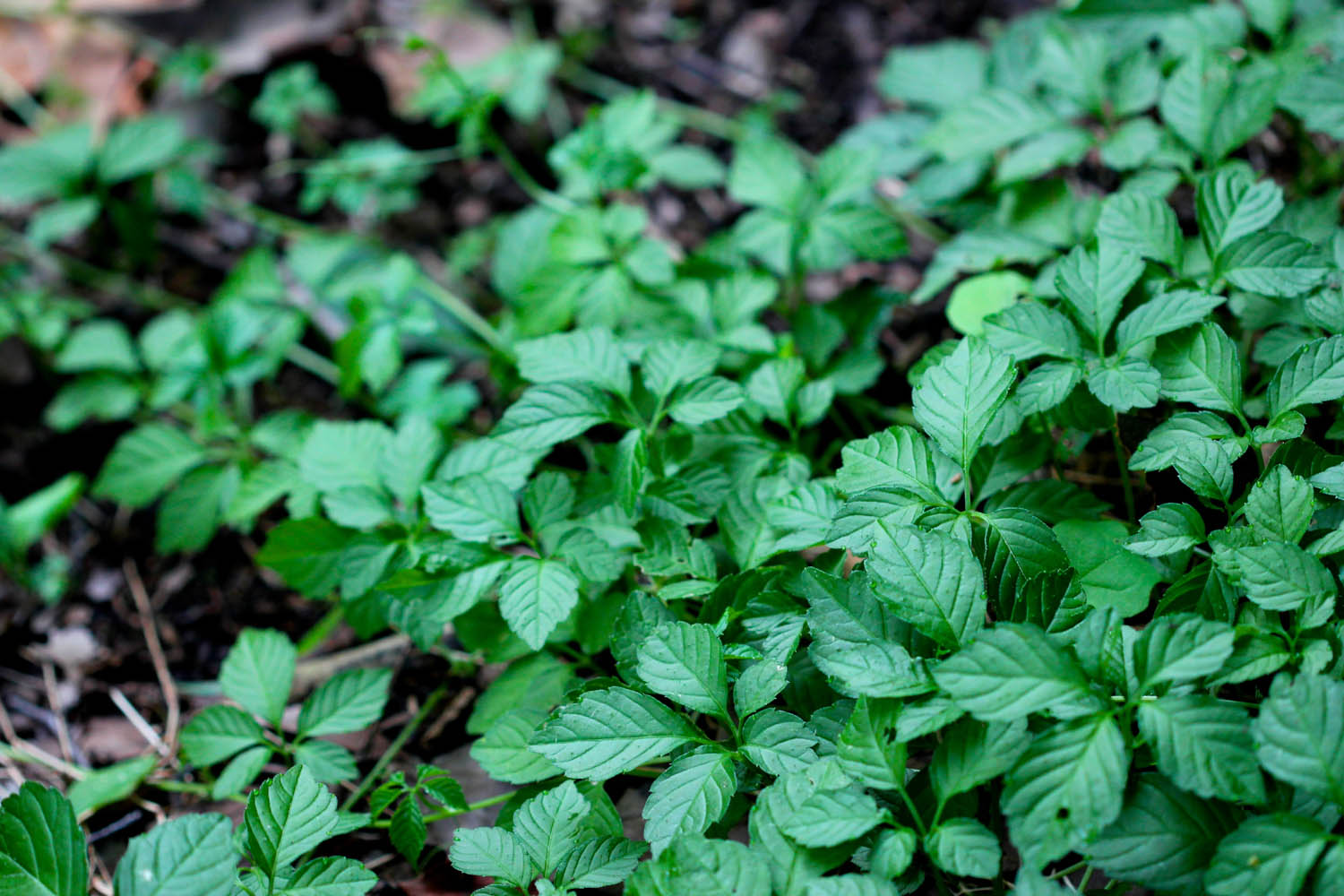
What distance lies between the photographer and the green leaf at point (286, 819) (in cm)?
123

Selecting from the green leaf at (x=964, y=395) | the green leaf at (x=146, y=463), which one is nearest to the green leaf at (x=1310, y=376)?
the green leaf at (x=964, y=395)

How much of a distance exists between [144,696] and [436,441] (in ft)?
3.01

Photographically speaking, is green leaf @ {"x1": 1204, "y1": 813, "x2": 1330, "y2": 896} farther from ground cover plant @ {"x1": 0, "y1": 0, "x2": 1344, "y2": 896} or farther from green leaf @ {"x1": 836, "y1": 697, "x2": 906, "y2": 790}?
green leaf @ {"x1": 836, "y1": 697, "x2": 906, "y2": 790}

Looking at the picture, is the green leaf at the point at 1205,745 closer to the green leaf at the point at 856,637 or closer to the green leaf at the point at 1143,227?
the green leaf at the point at 856,637

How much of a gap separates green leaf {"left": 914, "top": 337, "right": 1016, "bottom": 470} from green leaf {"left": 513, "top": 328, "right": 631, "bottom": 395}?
48 cm

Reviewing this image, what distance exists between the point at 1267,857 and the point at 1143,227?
95cm

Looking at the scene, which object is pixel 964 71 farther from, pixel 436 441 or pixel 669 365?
pixel 436 441

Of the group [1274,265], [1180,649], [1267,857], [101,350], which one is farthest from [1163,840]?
[101,350]

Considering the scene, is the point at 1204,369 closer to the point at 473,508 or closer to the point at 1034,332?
the point at 1034,332

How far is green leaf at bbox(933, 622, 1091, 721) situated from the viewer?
1.08 m

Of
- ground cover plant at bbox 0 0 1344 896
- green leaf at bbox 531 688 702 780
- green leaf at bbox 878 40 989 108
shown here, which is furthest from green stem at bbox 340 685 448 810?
green leaf at bbox 878 40 989 108

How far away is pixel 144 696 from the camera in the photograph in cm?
197

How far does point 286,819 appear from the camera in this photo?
127cm

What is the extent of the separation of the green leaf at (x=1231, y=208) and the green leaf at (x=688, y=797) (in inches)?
43.8
